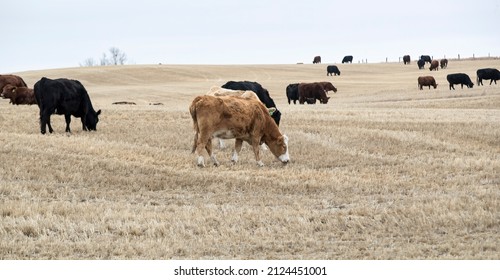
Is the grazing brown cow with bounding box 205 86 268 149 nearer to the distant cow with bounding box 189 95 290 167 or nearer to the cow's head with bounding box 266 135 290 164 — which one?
the distant cow with bounding box 189 95 290 167

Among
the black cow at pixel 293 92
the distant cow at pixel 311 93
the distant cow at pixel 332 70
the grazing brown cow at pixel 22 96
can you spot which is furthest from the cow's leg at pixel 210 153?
the distant cow at pixel 332 70

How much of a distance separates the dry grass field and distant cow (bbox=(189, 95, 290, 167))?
506 mm

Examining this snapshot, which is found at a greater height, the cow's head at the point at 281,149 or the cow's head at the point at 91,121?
the cow's head at the point at 91,121

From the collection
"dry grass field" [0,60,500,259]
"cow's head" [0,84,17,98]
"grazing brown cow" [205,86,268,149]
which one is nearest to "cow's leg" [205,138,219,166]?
"dry grass field" [0,60,500,259]

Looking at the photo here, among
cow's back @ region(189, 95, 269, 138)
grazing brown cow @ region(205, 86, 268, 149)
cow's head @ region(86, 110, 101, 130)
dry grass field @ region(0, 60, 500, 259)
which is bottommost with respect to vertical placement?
dry grass field @ region(0, 60, 500, 259)

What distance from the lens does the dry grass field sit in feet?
27.5

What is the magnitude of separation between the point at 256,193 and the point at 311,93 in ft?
104

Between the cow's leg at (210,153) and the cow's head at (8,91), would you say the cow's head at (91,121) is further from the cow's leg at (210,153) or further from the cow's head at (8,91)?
the cow's head at (8,91)

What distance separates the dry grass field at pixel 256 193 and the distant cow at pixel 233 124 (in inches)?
19.9

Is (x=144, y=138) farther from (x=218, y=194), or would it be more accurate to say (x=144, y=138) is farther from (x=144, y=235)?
(x=144, y=235)

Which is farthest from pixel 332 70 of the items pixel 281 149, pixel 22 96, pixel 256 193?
pixel 256 193

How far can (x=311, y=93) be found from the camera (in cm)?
4372

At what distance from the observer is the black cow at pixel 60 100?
64.2ft

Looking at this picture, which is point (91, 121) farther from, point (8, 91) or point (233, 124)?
point (8, 91)
